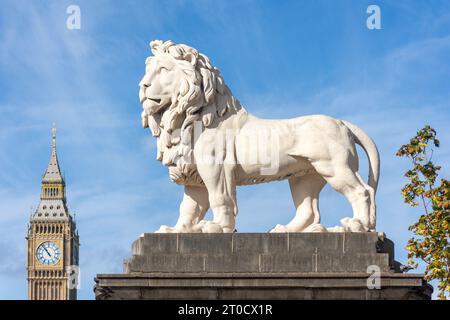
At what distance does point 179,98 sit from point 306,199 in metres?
3.08

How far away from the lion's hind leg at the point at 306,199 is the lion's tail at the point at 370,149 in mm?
943

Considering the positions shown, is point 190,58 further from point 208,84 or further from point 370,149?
point 370,149

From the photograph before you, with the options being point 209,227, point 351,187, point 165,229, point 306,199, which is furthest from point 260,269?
point 351,187

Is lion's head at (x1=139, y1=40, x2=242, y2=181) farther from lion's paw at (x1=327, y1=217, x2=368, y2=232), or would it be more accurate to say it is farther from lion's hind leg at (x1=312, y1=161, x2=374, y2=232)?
lion's paw at (x1=327, y1=217, x2=368, y2=232)

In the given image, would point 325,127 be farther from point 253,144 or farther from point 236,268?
point 236,268

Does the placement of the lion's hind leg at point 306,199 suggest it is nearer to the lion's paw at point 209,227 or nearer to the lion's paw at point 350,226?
the lion's paw at point 350,226

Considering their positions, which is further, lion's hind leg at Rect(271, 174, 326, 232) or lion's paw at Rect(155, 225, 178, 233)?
lion's hind leg at Rect(271, 174, 326, 232)

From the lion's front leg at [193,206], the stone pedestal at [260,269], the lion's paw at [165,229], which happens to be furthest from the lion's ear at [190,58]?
the stone pedestal at [260,269]

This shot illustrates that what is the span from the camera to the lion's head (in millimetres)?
28016

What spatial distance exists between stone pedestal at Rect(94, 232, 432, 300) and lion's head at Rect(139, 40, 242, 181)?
200 centimetres

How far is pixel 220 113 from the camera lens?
28.2m

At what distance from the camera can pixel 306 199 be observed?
28.5 m

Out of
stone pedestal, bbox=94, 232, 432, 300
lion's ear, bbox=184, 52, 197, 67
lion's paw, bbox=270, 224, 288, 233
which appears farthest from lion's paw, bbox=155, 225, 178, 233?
lion's ear, bbox=184, 52, 197, 67
